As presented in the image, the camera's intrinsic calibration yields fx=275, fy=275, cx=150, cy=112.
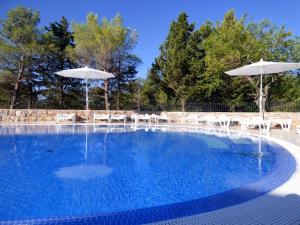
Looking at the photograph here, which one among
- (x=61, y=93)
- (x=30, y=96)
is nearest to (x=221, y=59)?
(x=61, y=93)

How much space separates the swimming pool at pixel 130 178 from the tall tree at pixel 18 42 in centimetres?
1149

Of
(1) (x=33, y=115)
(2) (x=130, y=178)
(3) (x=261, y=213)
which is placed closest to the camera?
(3) (x=261, y=213)

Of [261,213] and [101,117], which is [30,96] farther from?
[261,213]

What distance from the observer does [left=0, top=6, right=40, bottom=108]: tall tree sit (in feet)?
62.8

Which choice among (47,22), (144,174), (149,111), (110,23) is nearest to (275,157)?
(144,174)

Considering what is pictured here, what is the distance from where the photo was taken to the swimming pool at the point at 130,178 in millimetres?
3693

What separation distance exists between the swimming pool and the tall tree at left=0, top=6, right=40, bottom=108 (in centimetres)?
1149

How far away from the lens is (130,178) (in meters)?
5.44

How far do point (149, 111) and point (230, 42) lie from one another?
777 cm

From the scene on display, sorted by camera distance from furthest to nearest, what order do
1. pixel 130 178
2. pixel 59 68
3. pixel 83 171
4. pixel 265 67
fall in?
pixel 59 68
pixel 265 67
pixel 83 171
pixel 130 178

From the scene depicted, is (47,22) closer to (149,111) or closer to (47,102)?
(47,102)

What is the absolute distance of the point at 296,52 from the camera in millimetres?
18578

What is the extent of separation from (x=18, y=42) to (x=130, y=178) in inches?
703

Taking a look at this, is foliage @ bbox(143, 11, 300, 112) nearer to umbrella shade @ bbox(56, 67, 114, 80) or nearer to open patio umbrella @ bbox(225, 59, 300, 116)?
open patio umbrella @ bbox(225, 59, 300, 116)
